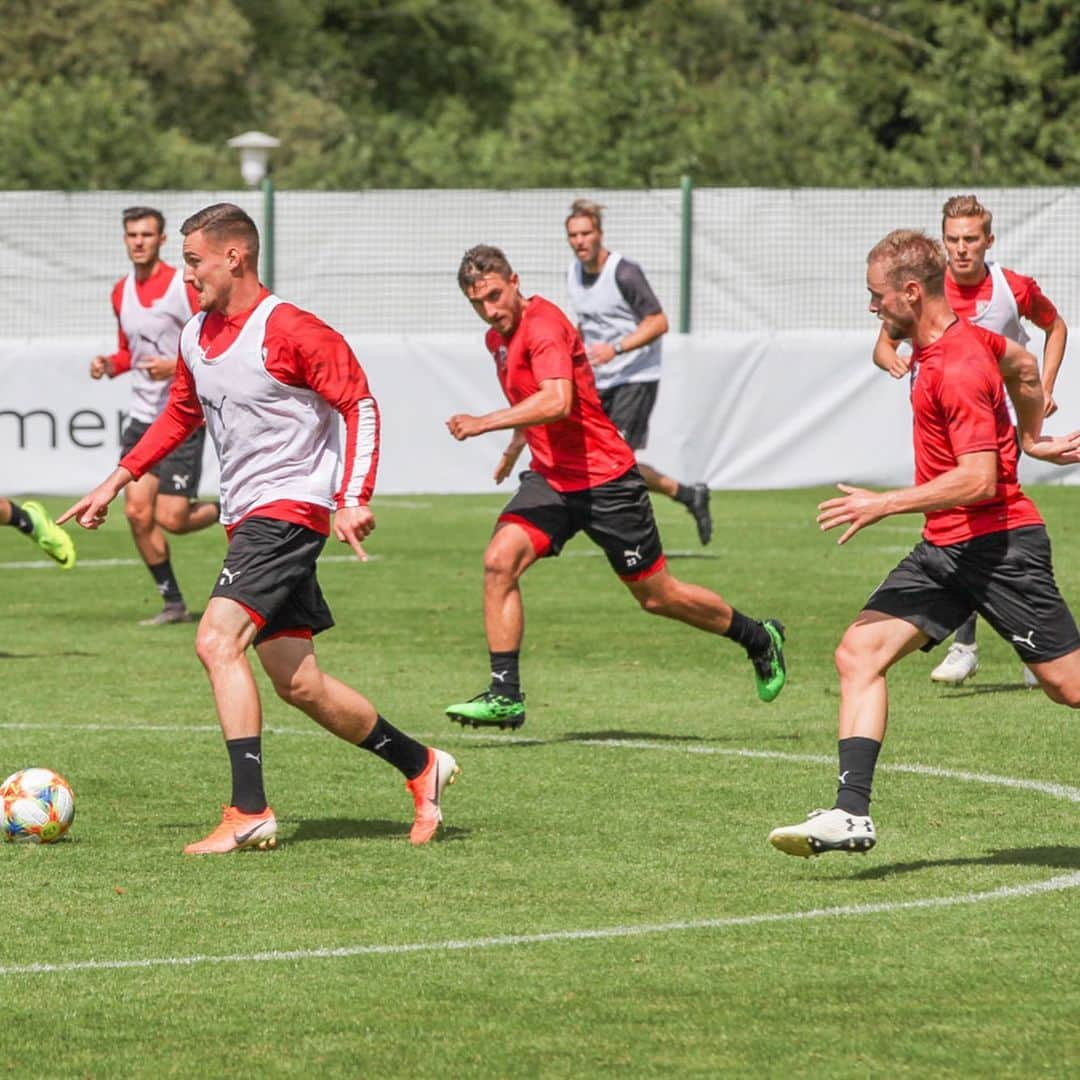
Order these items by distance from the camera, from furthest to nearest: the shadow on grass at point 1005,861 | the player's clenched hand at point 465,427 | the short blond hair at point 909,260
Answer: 1. the player's clenched hand at point 465,427
2. the shadow on grass at point 1005,861
3. the short blond hair at point 909,260

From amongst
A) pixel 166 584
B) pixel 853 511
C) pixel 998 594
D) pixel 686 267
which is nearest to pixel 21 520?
pixel 166 584

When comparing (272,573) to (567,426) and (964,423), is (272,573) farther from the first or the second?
(567,426)

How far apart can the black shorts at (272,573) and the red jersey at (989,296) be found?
3983 mm

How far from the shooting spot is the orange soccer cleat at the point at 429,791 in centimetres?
786

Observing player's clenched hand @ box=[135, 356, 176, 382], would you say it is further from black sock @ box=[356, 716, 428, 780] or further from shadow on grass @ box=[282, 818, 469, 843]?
black sock @ box=[356, 716, 428, 780]

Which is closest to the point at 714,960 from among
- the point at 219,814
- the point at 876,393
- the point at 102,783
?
the point at 219,814

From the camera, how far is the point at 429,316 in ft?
75.5

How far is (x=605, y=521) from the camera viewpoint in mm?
10188

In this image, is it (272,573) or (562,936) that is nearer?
Result: (562,936)

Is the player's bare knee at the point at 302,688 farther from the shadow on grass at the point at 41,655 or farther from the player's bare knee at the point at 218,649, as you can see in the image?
the shadow on grass at the point at 41,655

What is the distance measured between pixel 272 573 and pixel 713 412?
14.6 m

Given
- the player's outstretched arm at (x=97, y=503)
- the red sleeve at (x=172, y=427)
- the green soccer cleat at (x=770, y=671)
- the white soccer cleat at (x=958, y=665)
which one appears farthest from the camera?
the white soccer cleat at (x=958, y=665)

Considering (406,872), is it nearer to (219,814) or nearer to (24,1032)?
(219,814)

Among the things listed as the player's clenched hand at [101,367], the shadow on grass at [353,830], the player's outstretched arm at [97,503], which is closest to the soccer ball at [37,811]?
the shadow on grass at [353,830]
